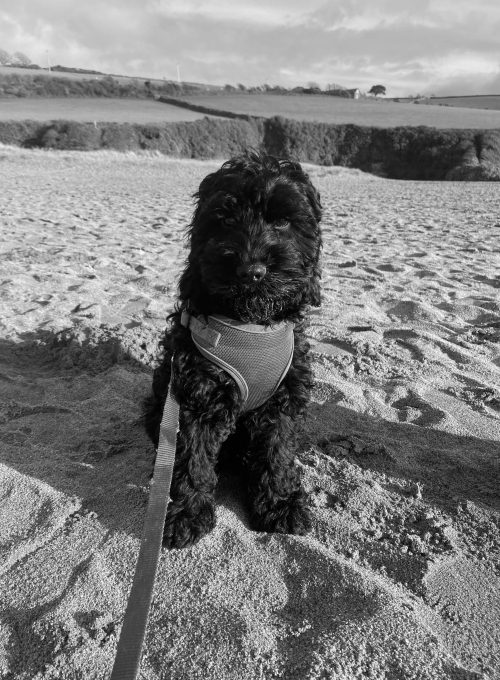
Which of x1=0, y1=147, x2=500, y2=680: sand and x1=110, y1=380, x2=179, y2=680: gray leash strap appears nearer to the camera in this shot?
x1=110, y1=380, x2=179, y2=680: gray leash strap

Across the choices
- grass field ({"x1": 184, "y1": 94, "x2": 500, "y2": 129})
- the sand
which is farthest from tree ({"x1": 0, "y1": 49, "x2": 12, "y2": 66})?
the sand

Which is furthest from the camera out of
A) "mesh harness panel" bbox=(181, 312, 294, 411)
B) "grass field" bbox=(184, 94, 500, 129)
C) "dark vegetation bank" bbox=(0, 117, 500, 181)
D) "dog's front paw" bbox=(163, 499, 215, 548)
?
"grass field" bbox=(184, 94, 500, 129)

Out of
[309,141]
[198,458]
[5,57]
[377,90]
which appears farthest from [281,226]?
[5,57]

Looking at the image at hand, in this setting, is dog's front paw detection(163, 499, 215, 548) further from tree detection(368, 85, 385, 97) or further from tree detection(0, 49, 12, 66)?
tree detection(0, 49, 12, 66)

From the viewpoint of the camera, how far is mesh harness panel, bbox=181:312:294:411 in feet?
8.57

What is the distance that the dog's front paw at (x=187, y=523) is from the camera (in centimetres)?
250

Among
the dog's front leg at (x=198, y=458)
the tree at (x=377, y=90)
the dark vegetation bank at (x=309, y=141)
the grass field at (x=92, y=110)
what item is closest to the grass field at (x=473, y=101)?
the tree at (x=377, y=90)

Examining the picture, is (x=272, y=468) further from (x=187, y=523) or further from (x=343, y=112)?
(x=343, y=112)

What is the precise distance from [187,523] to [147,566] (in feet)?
2.57

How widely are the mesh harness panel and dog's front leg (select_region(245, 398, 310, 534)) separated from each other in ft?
0.46

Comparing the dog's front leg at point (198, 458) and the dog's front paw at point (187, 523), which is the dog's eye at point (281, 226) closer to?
the dog's front leg at point (198, 458)

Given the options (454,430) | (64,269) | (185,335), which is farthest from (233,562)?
(64,269)

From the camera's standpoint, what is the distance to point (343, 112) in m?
42.9

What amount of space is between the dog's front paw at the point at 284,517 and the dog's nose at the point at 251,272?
1119mm
